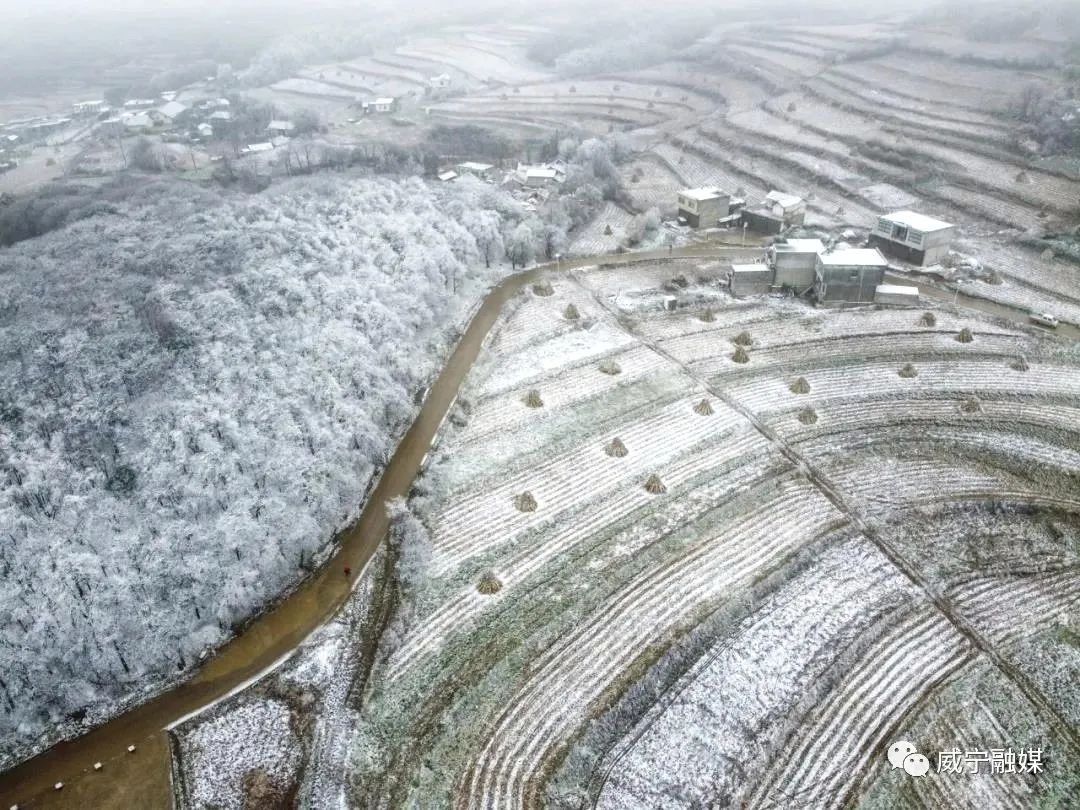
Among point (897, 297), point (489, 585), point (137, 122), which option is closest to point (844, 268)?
point (897, 297)

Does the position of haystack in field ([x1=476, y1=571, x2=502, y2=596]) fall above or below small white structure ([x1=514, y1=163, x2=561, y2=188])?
below

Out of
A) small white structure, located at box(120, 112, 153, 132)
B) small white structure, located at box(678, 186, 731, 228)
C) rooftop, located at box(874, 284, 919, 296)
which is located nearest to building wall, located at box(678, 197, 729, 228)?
small white structure, located at box(678, 186, 731, 228)

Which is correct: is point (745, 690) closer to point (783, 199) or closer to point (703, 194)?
point (703, 194)

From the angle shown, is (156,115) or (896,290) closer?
(896,290)

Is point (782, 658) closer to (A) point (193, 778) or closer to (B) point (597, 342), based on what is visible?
(A) point (193, 778)

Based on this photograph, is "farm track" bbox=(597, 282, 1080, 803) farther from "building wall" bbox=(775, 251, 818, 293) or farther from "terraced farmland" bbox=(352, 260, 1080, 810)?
"building wall" bbox=(775, 251, 818, 293)

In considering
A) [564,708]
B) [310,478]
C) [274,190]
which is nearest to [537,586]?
[564,708]
